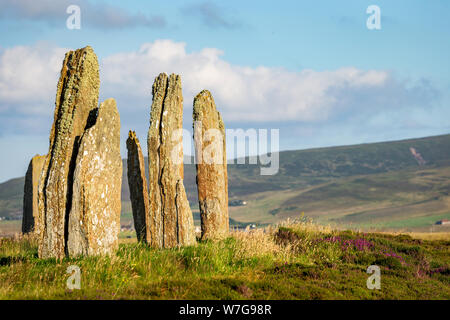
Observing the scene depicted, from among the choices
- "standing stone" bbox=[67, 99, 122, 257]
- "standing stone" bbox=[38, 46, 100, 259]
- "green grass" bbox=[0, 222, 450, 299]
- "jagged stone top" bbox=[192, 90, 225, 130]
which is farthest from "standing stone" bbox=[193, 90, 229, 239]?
"standing stone" bbox=[67, 99, 122, 257]

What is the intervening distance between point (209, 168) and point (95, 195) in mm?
7103

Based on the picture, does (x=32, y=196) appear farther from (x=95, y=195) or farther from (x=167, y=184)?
(x=95, y=195)

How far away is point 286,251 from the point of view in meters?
19.4

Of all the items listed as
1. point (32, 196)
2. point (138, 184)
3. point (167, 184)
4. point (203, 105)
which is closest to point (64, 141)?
point (167, 184)

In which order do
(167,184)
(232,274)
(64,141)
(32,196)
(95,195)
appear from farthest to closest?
(32,196) < (167,184) < (64,141) < (95,195) < (232,274)

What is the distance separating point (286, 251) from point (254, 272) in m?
4.08

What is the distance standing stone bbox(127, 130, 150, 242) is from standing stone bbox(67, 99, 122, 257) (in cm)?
364

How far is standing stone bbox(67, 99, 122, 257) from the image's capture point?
15492mm

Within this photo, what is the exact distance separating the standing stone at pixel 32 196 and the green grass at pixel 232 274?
23.5ft

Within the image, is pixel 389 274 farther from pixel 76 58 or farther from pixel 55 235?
pixel 76 58

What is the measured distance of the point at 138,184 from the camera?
20.3 metres
